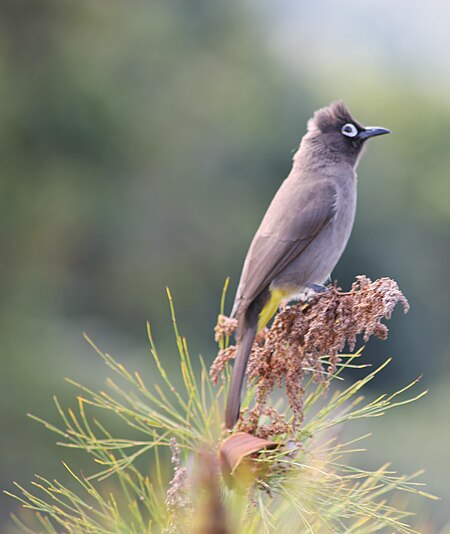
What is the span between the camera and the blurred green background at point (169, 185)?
961 cm

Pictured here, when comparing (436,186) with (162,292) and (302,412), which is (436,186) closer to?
(162,292)

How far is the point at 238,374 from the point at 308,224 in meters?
1.22

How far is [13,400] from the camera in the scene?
8.20 meters

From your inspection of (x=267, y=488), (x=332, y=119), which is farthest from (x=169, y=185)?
(x=267, y=488)

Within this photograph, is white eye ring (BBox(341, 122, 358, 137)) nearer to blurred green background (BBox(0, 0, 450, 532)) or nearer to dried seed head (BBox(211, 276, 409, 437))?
dried seed head (BBox(211, 276, 409, 437))

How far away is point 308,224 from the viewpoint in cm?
330

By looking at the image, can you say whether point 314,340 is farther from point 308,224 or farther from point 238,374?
point 308,224

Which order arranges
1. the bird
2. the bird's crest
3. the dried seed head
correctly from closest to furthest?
the dried seed head < the bird < the bird's crest

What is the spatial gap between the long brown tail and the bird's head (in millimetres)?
1366

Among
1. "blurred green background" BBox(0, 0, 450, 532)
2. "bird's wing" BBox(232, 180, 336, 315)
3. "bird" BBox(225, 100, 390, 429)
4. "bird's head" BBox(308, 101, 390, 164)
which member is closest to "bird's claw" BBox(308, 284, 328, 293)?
"bird" BBox(225, 100, 390, 429)

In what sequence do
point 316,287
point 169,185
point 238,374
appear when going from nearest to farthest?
point 238,374
point 316,287
point 169,185

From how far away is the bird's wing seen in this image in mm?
3025

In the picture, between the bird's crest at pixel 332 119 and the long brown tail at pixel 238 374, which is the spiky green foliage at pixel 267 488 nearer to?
the long brown tail at pixel 238 374

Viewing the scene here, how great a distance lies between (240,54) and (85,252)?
3.99 metres
